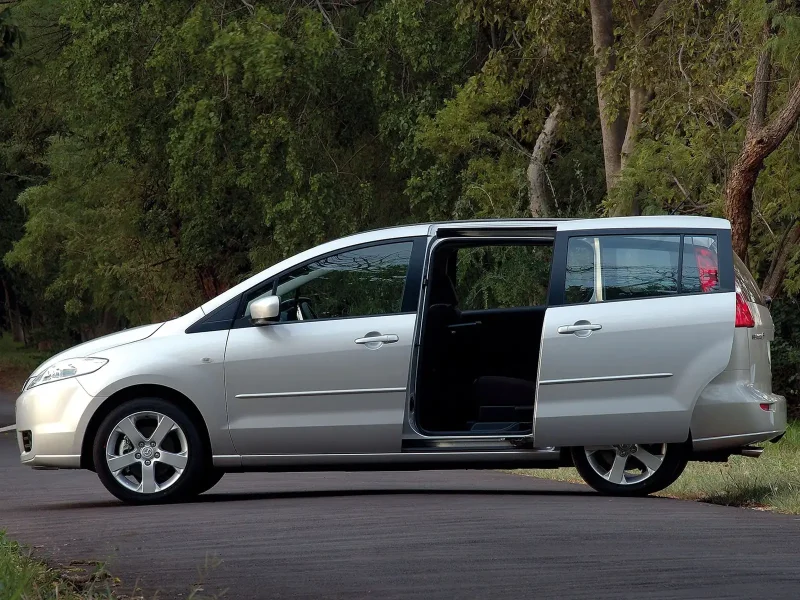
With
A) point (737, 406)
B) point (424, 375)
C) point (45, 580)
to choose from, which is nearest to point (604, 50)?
point (424, 375)

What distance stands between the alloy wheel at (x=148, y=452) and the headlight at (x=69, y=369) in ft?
1.39

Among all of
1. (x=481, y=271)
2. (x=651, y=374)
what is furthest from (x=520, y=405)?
(x=481, y=271)

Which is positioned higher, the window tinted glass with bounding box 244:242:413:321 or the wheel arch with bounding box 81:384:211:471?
the window tinted glass with bounding box 244:242:413:321

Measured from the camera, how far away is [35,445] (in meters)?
11.6

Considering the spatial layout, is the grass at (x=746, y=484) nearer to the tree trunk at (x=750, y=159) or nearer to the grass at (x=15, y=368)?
the tree trunk at (x=750, y=159)

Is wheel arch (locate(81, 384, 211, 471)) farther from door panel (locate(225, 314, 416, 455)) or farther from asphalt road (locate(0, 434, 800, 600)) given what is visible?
asphalt road (locate(0, 434, 800, 600))

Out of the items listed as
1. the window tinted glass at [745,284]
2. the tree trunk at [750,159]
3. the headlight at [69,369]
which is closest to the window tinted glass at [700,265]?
the window tinted glass at [745,284]

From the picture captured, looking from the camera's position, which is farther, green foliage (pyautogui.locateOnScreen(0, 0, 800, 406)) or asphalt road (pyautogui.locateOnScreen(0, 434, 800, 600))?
green foliage (pyautogui.locateOnScreen(0, 0, 800, 406))

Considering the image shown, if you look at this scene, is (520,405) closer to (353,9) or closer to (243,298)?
(243,298)

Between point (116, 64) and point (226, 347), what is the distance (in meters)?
19.7

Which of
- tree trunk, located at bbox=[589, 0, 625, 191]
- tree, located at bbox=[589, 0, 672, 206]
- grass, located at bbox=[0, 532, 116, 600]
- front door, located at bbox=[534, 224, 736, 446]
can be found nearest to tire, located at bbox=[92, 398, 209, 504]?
front door, located at bbox=[534, 224, 736, 446]

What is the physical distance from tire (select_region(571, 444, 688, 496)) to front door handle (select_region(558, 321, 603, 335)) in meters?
0.79

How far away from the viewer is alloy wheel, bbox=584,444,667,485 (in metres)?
11.1

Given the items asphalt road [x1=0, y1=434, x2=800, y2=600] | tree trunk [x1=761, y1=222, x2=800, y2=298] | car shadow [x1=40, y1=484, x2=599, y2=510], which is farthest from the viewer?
tree trunk [x1=761, y1=222, x2=800, y2=298]
